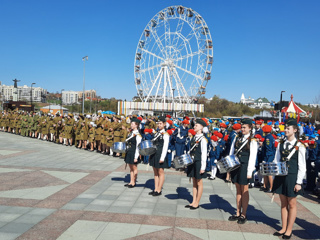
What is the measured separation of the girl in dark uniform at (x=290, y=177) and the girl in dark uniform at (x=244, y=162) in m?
0.57

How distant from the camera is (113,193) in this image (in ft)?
24.7

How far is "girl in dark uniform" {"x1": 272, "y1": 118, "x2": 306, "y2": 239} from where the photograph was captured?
4.90 metres

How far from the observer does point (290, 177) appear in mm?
4973

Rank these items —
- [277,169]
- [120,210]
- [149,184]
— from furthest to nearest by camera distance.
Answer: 1. [149,184]
2. [120,210]
3. [277,169]

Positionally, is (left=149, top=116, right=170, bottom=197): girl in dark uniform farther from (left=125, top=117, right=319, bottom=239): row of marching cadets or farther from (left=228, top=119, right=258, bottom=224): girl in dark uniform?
(left=228, top=119, right=258, bottom=224): girl in dark uniform

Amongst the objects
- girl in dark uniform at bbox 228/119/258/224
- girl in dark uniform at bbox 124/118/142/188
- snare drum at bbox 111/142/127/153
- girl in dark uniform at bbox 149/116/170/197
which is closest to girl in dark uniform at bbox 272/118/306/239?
girl in dark uniform at bbox 228/119/258/224

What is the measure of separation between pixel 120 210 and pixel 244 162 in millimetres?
2865

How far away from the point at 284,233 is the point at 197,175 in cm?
203

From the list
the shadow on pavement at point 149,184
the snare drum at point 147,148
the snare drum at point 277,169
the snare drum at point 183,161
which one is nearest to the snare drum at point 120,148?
the snare drum at point 147,148

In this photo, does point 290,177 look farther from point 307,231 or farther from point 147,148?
point 147,148

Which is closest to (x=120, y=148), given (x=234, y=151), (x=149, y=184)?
(x=149, y=184)

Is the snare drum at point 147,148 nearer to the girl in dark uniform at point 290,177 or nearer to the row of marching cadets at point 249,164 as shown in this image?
the row of marching cadets at point 249,164

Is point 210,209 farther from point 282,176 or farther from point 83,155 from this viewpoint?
point 83,155

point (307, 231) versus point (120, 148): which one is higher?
point (120, 148)
